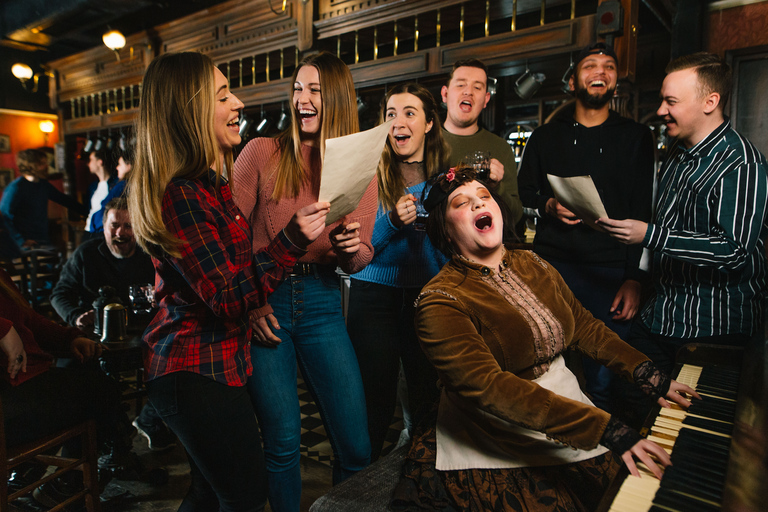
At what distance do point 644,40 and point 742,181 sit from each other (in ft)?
14.4

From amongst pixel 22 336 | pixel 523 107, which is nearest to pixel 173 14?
pixel 523 107

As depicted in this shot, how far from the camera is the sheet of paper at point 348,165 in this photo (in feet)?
3.95

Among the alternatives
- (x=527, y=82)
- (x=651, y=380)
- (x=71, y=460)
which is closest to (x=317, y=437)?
(x=71, y=460)

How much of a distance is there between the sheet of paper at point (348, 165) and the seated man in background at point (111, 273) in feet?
6.42

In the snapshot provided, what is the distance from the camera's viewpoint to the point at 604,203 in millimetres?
2260

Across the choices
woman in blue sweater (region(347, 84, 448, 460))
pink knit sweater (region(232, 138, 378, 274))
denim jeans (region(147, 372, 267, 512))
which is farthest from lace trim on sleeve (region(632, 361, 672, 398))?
denim jeans (region(147, 372, 267, 512))

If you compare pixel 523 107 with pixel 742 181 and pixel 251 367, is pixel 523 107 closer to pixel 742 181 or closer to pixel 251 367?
pixel 742 181

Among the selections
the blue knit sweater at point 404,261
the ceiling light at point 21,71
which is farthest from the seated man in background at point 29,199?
the blue knit sweater at point 404,261

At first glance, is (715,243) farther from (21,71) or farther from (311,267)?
(21,71)

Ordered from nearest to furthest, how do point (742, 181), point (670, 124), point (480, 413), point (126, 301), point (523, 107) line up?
point (480, 413)
point (742, 181)
point (670, 124)
point (126, 301)
point (523, 107)

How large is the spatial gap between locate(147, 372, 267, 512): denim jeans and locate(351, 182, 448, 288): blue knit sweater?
837 millimetres

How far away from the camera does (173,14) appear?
7.25 meters

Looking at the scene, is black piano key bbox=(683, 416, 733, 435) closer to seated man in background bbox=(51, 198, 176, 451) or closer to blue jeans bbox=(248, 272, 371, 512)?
blue jeans bbox=(248, 272, 371, 512)

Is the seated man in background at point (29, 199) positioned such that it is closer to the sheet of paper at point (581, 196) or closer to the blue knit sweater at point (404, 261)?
the blue knit sweater at point (404, 261)
